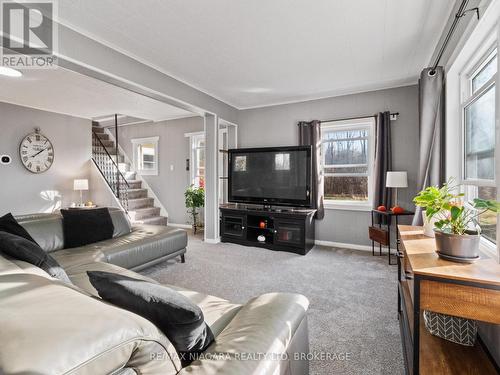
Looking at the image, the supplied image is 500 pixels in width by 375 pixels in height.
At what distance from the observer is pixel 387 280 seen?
2.96 metres

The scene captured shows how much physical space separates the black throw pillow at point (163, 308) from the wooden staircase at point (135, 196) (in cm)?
495

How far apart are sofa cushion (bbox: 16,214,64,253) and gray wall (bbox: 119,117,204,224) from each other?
3.36 m

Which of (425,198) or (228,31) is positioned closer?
(425,198)

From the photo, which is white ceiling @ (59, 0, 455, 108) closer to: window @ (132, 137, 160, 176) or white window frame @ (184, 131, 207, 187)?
white window frame @ (184, 131, 207, 187)

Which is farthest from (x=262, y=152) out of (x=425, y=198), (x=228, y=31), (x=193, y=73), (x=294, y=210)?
(x=425, y=198)

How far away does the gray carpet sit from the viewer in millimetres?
1766

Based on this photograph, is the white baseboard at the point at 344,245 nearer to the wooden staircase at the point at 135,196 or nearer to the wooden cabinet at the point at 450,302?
the wooden cabinet at the point at 450,302

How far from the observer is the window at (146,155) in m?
6.50

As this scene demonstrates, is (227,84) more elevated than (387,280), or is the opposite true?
(227,84)

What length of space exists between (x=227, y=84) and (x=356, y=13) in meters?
2.14

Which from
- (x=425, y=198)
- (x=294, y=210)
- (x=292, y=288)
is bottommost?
(x=292, y=288)

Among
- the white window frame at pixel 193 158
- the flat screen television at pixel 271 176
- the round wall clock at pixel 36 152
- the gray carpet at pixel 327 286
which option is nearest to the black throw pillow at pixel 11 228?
the gray carpet at pixel 327 286

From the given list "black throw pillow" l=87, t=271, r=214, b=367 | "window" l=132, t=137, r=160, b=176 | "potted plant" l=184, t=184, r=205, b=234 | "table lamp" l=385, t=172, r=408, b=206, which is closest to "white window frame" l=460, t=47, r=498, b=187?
"table lamp" l=385, t=172, r=408, b=206

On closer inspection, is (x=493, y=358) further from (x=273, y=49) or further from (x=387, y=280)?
(x=273, y=49)
